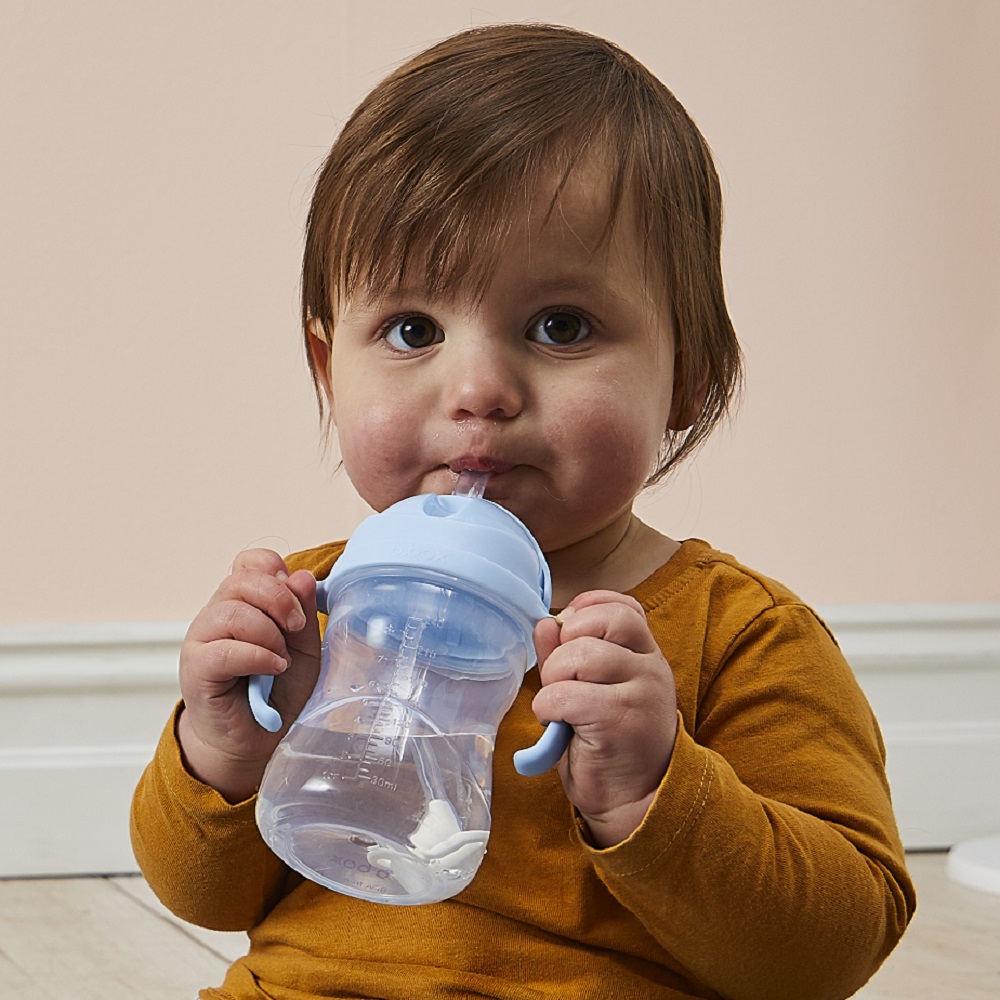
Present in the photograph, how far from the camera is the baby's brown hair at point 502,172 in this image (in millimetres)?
777

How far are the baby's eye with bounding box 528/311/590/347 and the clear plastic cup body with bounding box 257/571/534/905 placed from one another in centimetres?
19

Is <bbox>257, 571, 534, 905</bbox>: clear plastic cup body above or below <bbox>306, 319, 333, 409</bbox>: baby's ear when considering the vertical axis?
below

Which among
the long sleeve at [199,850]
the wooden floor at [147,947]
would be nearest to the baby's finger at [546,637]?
the long sleeve at [199,850]

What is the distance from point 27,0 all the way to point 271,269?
0.38 m

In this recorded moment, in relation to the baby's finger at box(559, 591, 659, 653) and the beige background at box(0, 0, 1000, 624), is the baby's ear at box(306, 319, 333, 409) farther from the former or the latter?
the beige background at box(0, 0, 1000, 624)

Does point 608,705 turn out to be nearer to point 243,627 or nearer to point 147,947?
point 243,627

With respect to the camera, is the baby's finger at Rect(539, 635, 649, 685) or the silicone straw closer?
the baby's finger at Rect(539, 635, 649, 685)

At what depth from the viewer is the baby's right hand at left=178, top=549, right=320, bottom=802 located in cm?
71

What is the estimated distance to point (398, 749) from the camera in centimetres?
66

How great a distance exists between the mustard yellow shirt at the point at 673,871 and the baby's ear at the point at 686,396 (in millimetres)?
102

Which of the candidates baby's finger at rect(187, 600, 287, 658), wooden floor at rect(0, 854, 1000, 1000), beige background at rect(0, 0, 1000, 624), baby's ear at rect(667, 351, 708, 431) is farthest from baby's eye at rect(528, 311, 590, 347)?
beige background at rect(0, 0, 1000, 624)

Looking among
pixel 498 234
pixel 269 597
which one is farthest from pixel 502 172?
pixel 269 597

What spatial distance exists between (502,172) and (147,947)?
0.82m

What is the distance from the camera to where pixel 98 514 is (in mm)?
1515
